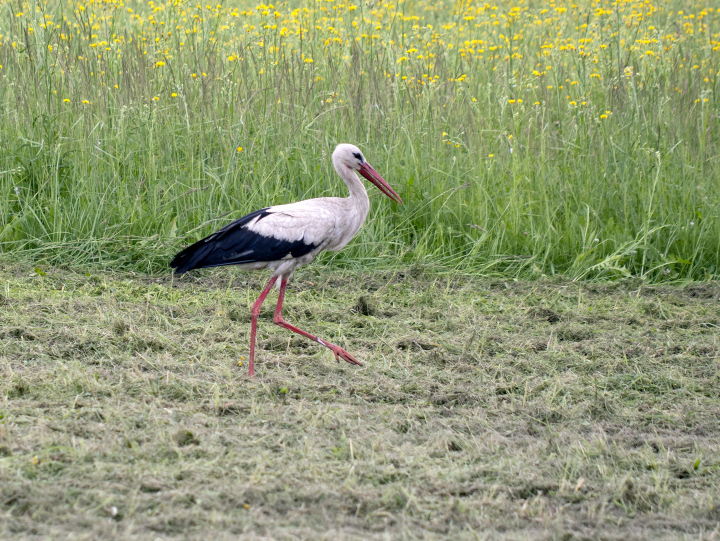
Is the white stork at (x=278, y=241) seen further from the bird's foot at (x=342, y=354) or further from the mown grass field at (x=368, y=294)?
the mown grass field at (x=368, y=294)

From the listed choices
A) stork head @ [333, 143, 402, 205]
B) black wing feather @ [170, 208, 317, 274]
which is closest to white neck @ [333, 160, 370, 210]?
stork head @ [333, 143, 402, 205]

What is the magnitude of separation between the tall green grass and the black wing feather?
126cm

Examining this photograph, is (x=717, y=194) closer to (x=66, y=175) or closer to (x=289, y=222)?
(x=289, y=222)

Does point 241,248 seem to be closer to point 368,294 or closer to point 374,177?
point 374,177

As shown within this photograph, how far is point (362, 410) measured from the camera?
136 inches

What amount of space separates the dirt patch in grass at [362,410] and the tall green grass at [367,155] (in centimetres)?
47

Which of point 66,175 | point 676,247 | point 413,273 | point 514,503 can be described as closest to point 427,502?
point 514,503

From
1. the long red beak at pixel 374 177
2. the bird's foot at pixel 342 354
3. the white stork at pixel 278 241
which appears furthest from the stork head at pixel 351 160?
the bird's foot at pixel 342 354

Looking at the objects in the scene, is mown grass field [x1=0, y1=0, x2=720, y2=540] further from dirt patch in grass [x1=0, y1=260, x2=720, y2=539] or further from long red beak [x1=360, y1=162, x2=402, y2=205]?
long red beak [x1=360, y1=162, x2=402, y2=205]

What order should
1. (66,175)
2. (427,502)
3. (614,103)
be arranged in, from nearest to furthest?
1. (427,502)
2. (66,175)
3. (614,103)

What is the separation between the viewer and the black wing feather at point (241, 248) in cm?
430

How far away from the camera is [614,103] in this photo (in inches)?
261

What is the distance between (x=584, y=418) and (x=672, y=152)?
3644 millimetres

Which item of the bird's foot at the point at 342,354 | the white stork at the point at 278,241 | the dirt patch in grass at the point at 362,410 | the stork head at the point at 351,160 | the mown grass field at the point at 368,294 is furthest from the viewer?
the stork head at the point at 351,160
